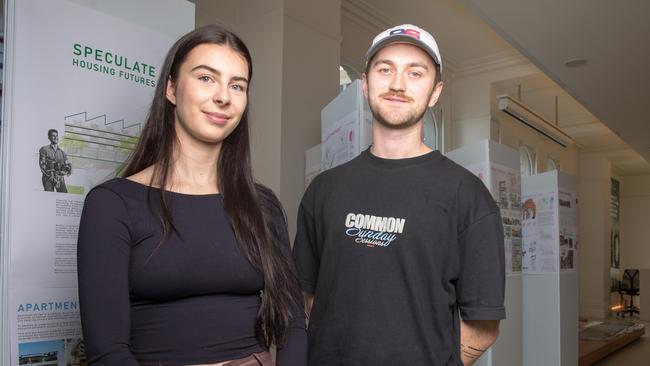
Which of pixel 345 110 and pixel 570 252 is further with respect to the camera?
pixel 570 252

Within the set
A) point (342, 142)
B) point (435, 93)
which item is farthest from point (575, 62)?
point (435, 93)

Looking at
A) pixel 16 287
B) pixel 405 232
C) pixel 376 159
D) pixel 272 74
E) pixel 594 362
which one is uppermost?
pixel 272 74

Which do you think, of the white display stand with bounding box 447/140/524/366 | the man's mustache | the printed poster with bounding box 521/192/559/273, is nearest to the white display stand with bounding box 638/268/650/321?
the printed poster with bounding box 521/192/559/273

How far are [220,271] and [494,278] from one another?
2.42 ft

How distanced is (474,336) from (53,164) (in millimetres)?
1333

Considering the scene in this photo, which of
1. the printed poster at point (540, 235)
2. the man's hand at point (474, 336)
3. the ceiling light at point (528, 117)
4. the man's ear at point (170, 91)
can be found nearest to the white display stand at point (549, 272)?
the printed poster at point (540, 235)

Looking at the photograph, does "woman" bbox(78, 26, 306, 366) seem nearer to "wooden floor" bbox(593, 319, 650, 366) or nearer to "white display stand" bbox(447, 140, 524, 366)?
"white display stand" bbox(447, 140, 524, 366)

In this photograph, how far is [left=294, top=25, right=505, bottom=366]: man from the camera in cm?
150

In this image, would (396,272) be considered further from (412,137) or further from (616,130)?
(616,130)

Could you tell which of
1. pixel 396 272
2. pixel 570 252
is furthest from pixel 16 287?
pixel 570 252

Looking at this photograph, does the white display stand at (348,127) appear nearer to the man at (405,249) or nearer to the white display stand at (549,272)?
the man at (405,249)

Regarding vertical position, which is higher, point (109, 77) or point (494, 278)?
point (109, 77)

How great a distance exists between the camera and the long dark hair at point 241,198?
→ 4.40 feet

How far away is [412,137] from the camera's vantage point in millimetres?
1629
